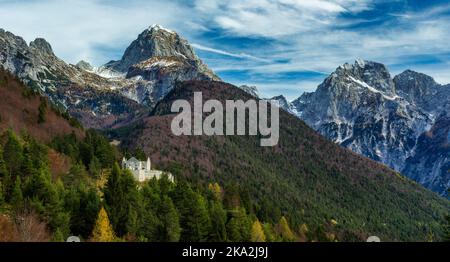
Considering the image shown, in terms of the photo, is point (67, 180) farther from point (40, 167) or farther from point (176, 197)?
point (176, 197)

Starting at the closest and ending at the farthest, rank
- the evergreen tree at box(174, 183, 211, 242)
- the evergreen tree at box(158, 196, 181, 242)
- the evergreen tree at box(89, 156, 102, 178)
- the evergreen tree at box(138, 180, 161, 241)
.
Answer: the evergreen tree at box(138, 180, 161, 241)
the evergreen tree at box(158, 196, 181, 242)
the evergreen tree at box(174, 183, 211, 242)
the evergreen tree at box(89, 156, 102, 178)

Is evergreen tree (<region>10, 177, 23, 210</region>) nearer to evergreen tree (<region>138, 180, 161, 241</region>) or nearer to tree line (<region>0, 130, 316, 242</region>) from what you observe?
tree line (<region>0, 130, 316, 242</region>)

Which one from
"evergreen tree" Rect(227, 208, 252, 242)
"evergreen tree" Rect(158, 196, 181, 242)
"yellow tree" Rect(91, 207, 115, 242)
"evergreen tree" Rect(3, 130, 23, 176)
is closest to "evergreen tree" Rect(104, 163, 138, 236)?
"evergreen tree" Rect(158, 196, 181, 242)

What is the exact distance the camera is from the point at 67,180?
103688mm

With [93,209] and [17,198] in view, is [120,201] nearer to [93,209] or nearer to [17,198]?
[93,209]

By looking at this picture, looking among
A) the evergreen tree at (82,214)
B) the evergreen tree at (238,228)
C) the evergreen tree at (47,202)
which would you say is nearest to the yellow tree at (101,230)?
the evergreen tree at (47,202)

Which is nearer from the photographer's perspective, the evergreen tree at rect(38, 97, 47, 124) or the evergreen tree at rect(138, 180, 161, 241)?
the evergreen tree at rect(138, 180, 161, 241)

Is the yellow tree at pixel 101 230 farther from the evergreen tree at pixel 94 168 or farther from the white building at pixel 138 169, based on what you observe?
the white building at pixel 138 169

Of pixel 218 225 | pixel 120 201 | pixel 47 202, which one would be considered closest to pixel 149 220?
pixel 120 201

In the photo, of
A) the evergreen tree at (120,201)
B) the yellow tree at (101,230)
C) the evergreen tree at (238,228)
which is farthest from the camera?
the evergreen tree at (238,228)

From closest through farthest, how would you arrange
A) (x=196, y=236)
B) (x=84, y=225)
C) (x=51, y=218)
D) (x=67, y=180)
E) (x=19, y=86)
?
(x=51, y=218)
(x=84, y=225)
(x=196, y=236)
(x=67, y=180)
(x=19, y=86)

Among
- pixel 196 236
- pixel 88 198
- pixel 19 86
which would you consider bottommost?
pixel 196 236
